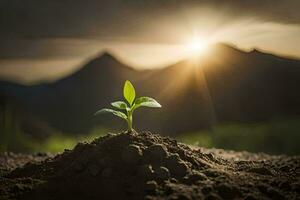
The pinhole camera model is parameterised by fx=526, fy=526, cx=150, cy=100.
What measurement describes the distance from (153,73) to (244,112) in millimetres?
2226

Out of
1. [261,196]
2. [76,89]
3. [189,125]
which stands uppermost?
[76,89]

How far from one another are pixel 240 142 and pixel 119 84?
4.09 m

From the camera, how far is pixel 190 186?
135 inches

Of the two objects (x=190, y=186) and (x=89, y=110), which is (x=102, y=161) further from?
(x=89, y=110)

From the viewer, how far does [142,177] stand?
3.51m

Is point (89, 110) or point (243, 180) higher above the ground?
point (89, 110)

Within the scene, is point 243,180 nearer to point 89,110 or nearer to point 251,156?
point 251,156

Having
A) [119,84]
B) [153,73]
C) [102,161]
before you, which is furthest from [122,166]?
[119,84]

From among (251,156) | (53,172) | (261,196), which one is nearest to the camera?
(261,196)

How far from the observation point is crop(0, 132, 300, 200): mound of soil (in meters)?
3.38

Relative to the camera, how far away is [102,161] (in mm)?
3717

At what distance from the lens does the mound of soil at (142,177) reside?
3.38 meters

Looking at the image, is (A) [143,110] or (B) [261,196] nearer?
(B) [261,196]

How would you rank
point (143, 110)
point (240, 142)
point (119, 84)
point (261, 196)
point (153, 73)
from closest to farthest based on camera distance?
1. point (261, 196)
2. point (240, 142)
3. point (143, 110)
4. point (153, 73)
5. point (119, 84)
